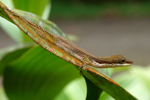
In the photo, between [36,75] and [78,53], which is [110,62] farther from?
[36,75]

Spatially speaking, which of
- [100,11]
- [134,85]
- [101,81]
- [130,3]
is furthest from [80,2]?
[101,81]

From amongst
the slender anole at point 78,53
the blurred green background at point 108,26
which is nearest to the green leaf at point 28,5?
the slender anole at point 78,53

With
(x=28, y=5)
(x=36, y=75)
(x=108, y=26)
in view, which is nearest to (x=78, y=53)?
(x=36, y=75)

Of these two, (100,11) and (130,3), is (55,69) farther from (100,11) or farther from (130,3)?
(130,3)

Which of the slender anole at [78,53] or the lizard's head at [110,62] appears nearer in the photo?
the slender anole at [78,53]

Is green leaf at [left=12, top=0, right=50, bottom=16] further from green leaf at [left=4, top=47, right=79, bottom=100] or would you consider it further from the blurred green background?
the blurred green background

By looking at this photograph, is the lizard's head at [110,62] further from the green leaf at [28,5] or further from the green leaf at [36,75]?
the green leaf at [28,5]

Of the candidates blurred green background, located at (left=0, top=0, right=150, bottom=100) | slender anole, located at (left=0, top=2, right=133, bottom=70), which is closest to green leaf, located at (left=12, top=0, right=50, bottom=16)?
slender anole, located at (left=0, top=2, right=133, bottom=70)
